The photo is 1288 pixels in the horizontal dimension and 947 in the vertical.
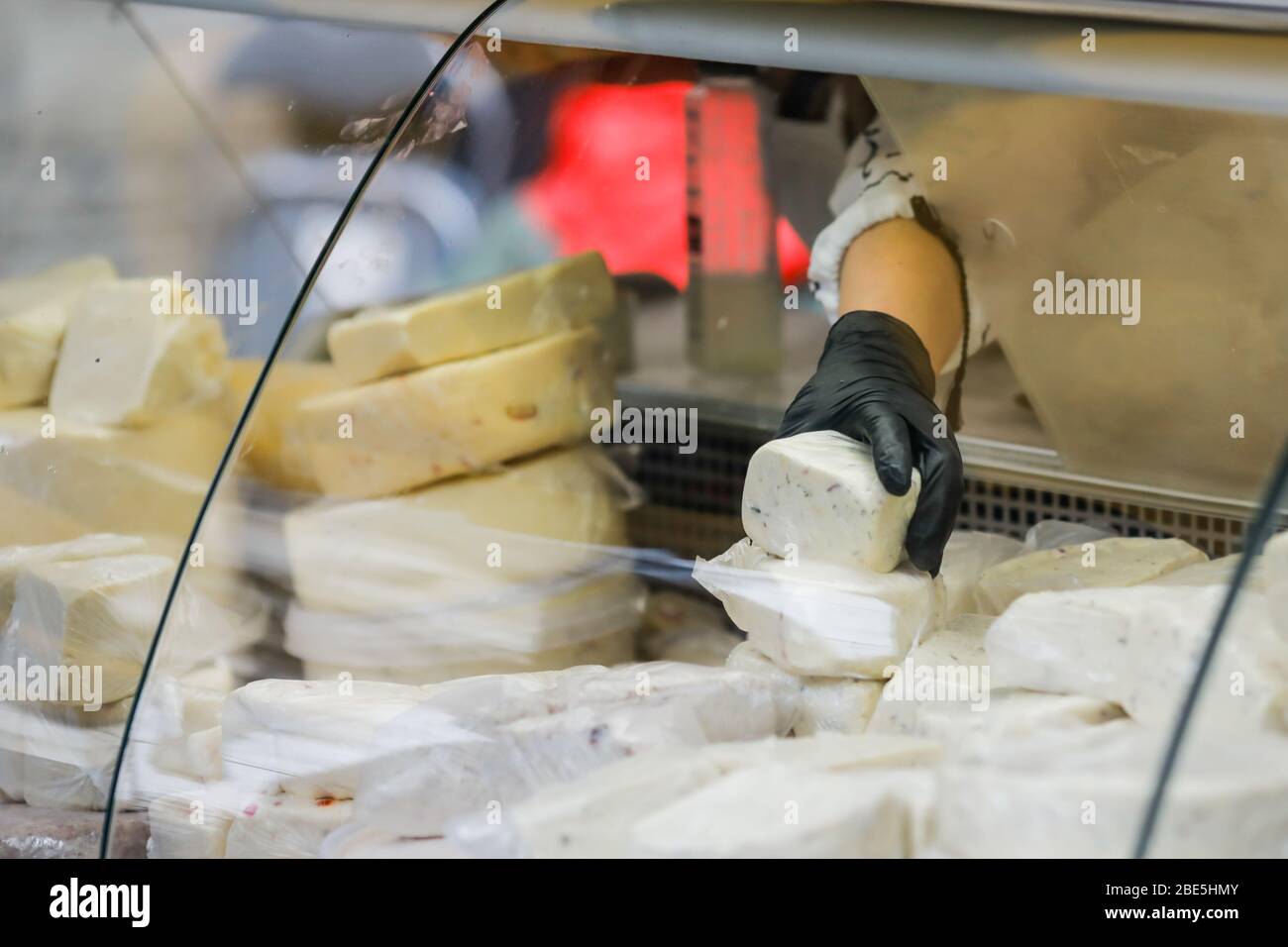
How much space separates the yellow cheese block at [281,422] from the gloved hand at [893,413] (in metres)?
0.48

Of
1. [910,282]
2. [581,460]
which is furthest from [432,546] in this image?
[910,282]

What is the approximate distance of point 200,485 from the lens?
1309 millimetres

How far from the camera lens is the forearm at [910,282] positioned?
121cm

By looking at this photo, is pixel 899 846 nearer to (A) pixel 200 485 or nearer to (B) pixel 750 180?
(A) pixel 200 485

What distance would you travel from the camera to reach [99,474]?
1322 mm

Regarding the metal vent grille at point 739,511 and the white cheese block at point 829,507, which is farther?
the metal vent grille at point 739,511

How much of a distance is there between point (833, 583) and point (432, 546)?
409 millimetres

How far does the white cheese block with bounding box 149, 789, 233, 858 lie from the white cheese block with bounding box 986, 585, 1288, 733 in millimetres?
644

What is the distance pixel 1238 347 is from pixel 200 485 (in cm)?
106

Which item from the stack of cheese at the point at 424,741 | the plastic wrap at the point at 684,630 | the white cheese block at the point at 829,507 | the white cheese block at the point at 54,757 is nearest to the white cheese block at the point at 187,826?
the stack of cheese at the point at 424,741

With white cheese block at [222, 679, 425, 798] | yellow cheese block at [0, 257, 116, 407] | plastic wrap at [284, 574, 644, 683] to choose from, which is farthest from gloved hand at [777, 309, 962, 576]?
yellow cheese block at [0, 257, 116, 407]

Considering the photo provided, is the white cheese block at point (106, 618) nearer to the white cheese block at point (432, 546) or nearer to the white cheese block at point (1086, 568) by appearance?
the white cheese block at point (432, 546)

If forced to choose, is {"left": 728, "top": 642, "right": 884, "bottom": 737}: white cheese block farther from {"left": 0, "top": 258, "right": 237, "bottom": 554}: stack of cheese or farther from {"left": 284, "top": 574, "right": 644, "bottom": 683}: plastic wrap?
{"left": 0, "top": 258, "right": 237, "bottom": 554}: stack of cheese
